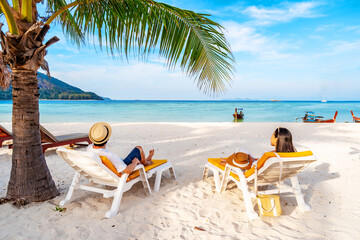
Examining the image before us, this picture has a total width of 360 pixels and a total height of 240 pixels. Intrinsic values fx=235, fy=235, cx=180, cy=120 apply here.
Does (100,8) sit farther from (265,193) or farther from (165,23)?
(265,193)

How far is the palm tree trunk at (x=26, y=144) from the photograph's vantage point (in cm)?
287

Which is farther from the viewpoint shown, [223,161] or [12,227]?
[223,161]

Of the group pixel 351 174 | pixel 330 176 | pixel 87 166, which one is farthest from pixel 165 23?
pixel 351 174

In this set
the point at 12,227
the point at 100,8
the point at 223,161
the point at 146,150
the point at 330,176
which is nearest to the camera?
the point at 12,227

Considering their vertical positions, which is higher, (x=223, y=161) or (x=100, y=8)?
(x=100, y=8)

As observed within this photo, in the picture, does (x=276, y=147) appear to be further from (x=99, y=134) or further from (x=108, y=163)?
(x=99, y=134)

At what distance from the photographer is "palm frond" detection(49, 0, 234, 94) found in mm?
3041

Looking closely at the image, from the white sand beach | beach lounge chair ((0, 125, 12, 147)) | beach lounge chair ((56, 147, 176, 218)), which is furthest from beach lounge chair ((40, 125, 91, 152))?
beach lounge chair ((56, 147, 176, 218))

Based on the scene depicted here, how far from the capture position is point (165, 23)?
307 cm

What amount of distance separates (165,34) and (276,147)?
215 cm

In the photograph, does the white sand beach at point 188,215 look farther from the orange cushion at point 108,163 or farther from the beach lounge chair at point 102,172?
the orange cushion at point 108,163

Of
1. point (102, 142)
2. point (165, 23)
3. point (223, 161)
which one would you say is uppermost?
point (165, 23)

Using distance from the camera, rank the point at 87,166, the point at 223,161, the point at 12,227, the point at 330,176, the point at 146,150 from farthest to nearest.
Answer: the point at 146,150, the point at 330,176, the point at 223,161, the point at 87,166, the point at 12,227

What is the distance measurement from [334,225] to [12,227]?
356 centimetres
